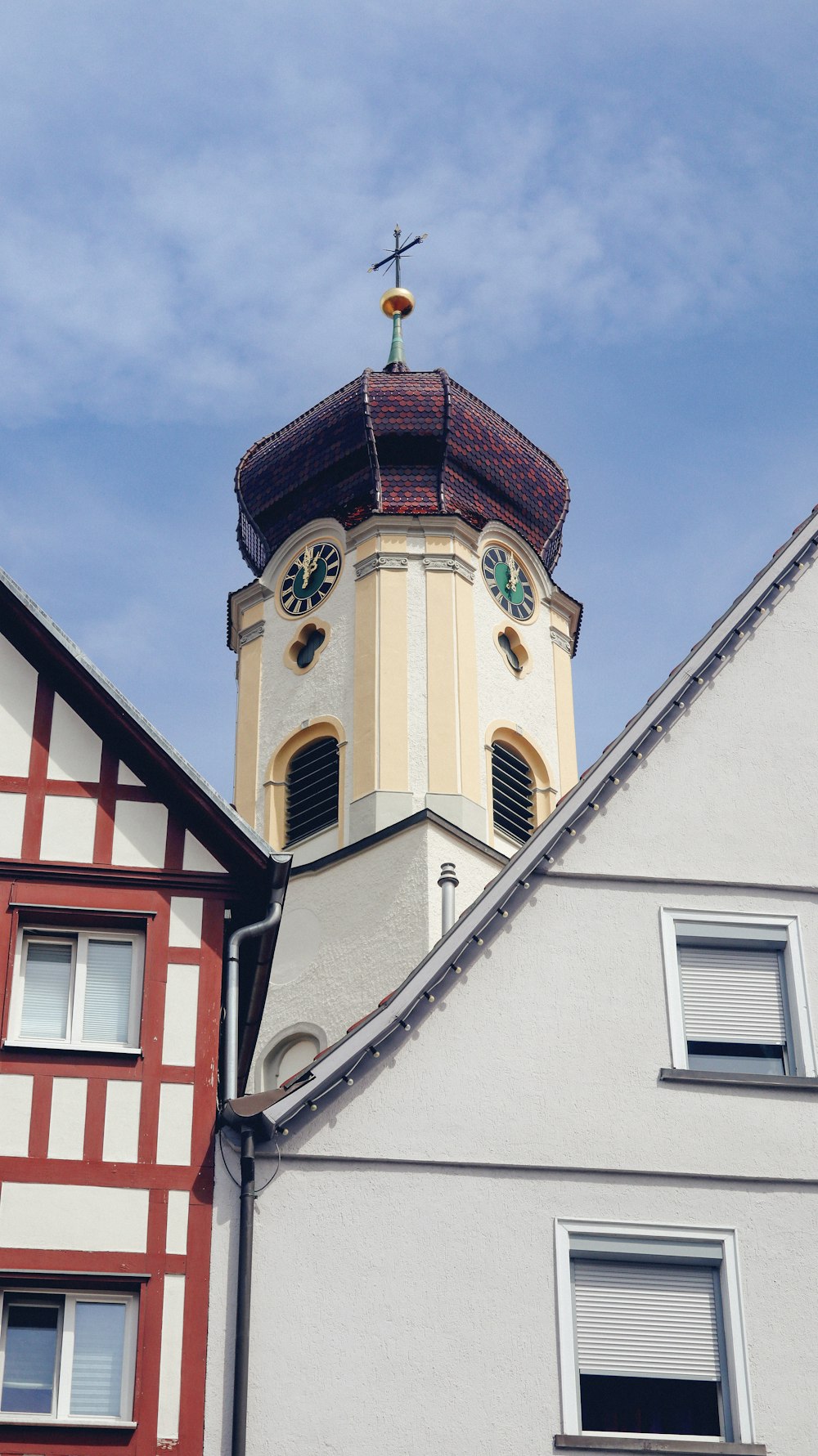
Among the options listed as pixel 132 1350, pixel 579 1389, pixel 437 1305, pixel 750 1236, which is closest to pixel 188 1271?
pixel 132 1350

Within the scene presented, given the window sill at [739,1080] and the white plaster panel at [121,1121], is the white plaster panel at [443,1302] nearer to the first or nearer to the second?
the white plaster panel at [121,1121]

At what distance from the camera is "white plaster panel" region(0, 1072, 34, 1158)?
543 inches

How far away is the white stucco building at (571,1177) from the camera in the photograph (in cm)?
1348

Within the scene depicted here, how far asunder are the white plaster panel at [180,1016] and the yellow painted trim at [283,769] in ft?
66.2

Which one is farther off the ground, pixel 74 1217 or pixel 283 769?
pixel 283 769

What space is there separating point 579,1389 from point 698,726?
15.9 feet

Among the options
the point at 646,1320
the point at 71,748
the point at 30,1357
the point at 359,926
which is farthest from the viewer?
the point at 359,926

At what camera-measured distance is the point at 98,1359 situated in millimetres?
13305

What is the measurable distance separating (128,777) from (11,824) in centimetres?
81

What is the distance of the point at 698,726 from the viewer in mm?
16516

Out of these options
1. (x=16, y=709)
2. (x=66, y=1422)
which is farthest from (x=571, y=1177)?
(x=16, y=709)

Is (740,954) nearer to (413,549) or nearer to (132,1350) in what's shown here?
(132,1350)

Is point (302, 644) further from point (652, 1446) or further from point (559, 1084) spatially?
point (652, 1446)

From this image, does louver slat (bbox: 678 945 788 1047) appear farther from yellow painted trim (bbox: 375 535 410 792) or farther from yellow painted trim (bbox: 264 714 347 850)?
yellow painted trim (bbox: 264 714 347 850)
